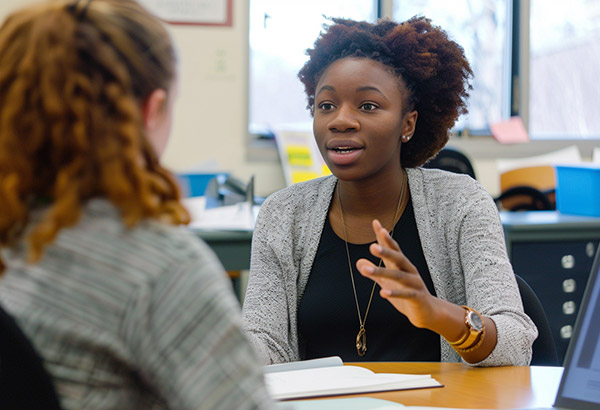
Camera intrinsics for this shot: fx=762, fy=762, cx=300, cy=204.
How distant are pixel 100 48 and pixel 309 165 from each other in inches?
117

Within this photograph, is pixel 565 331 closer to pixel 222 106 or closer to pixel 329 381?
pixel 222 106

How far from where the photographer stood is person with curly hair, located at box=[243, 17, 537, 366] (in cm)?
151

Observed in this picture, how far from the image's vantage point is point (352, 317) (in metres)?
1.55

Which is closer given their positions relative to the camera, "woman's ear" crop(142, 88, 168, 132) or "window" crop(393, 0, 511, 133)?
"woman's ear" crop(142, 88, 168, 132)

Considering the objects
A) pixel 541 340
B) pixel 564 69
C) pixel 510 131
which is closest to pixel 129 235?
pixel 541 340

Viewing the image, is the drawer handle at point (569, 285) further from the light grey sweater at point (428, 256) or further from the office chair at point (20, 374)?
the office chair at point (20, 374)

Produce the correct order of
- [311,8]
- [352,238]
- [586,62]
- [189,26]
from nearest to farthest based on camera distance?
[352,238] < [189,26] < [311,8] < [586,62]

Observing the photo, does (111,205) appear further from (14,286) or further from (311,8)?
(311,8)

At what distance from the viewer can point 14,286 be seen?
67 cm

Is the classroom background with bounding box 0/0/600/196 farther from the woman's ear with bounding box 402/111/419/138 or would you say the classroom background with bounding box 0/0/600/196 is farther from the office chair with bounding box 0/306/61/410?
the office chair with bounding box 0/306/61/410

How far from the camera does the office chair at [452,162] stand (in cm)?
294

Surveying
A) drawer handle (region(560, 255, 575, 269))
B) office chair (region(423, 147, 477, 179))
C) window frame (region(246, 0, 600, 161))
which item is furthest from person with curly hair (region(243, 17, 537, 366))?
window frame (region(246, 0, 600, 161))

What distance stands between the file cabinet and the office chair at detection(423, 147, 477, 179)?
256 mm

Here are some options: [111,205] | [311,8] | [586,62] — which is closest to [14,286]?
[111,205]
